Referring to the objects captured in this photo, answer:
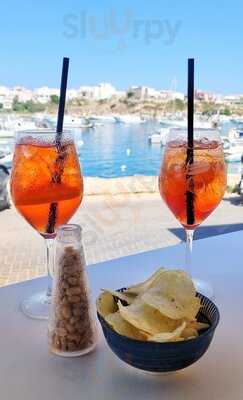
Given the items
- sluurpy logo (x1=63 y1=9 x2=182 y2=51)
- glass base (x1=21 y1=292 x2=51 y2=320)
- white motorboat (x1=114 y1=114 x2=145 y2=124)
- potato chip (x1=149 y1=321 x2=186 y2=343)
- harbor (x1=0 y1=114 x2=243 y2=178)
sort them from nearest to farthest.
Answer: potato chip (x1=149 y1=321 x2=186 y2=343) → glass base (x1=21 y1=292 x2=51 y2=320) → sluurpy logo (x1=63 y1=9 x2=182 y2=51) → harbor (x1=0 y1=114 x2=243 y2=178) → white motorboat (x1=114 y1=114 x2=145 y2=124)

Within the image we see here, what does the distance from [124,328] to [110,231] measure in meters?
3.14

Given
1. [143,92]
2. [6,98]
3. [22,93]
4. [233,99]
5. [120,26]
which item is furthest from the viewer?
[143,92]

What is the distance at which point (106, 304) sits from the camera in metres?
0.37

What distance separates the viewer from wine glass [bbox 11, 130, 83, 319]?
0.48 metres

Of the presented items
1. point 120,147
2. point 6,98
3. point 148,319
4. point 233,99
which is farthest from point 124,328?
point 120,147

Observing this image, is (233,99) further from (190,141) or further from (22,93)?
(190,141)

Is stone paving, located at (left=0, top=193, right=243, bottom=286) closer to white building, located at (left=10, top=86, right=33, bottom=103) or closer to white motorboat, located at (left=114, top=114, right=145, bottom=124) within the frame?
white building, located at (left=10, top=86, right=33, bottom=103)

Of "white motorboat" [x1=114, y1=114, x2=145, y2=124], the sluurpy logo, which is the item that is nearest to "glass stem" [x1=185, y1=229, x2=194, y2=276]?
the sluurpy logo

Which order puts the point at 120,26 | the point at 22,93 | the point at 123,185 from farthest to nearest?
the point at 123,185 < the point at 22,93 < the point at 120,26

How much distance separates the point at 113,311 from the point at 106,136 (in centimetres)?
715

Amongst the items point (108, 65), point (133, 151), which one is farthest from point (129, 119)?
point (108, 65)

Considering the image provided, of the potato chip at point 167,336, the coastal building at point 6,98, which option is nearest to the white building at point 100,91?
the coastal building at point 6,98

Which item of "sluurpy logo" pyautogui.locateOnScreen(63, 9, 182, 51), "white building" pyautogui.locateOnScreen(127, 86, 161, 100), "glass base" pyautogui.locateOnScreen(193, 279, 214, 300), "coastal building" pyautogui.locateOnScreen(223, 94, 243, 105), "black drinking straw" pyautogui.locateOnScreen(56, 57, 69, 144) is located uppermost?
"sluurpy logo" pyautogui.locateOnScreen(63, 9, 182, 51)

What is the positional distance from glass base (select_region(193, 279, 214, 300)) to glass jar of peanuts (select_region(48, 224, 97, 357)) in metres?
0.15
